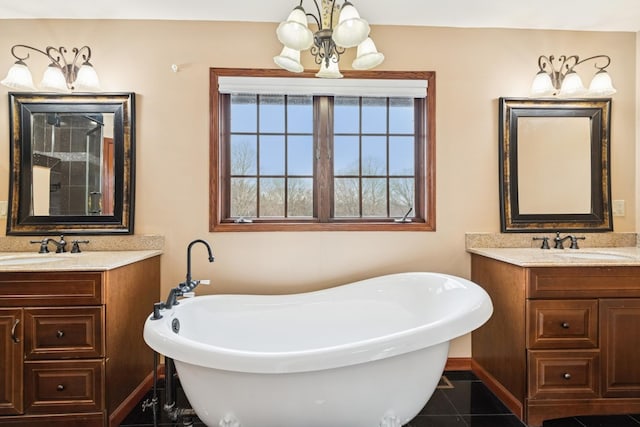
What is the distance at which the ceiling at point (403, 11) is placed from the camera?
6.95ft

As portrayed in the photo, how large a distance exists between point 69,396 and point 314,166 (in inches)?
75.0

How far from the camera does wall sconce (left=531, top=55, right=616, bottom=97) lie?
2229 millimetres

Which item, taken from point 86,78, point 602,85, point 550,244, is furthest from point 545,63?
point 86,78

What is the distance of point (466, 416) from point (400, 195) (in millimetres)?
1427

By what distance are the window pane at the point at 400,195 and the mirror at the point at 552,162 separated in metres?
0.61

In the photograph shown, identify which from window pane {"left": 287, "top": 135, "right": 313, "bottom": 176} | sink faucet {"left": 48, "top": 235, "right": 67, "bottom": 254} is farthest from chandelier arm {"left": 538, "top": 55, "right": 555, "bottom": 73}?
sink faucet {"left": 48, "top": 235, "right": 67, "bottom": 254}

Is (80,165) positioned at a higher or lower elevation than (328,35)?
lower

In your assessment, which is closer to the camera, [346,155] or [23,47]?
[23,47]

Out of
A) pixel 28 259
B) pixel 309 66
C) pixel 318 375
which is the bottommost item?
pixel 318 375

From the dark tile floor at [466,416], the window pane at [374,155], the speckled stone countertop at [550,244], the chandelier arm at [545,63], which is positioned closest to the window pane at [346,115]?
the window pane at [374,155]

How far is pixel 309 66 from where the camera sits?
2.36 m

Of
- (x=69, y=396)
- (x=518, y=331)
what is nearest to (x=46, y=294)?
(x=69, y=396)

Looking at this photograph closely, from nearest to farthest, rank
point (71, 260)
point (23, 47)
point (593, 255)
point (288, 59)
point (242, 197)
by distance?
point (288, 59) < point (71, 260) < point (593, 255) < point (23, 47) < point (242, 197)

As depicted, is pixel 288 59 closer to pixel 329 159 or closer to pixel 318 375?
pixel 329 159
